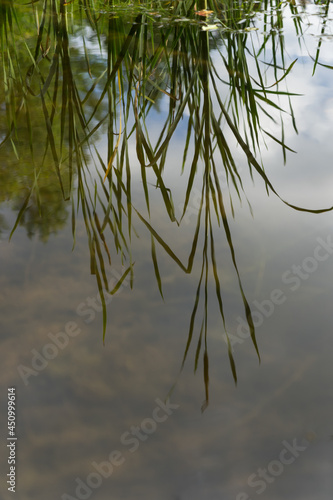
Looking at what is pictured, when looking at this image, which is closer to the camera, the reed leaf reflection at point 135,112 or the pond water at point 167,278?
the pond water at point 167,278

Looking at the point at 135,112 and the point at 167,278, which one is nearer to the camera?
the point at 167,278

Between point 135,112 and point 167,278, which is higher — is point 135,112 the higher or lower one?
the higher one

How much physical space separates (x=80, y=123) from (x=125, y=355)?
731 mm

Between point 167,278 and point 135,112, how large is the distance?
1.80ft

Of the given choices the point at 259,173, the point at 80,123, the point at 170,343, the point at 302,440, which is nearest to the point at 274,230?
the point at 259,173

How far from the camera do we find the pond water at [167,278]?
71 cm

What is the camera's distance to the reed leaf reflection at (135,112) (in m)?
1.07

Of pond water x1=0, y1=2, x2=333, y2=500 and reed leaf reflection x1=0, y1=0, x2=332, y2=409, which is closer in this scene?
pond water x1=0, y1=2, x2=333, y2=500

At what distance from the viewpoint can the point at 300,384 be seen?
0.79m

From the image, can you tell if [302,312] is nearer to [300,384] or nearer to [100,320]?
[300,384]

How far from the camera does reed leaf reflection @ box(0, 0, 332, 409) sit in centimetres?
107

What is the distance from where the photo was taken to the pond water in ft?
2.32

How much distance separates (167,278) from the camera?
97cm

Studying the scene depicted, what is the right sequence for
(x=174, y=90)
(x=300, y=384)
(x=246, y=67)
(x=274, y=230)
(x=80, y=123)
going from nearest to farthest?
(x=300, y=384)
(x=274, y=230)
(x=80, y=123)
(x=174, y=90)
(x=246, y=67)
